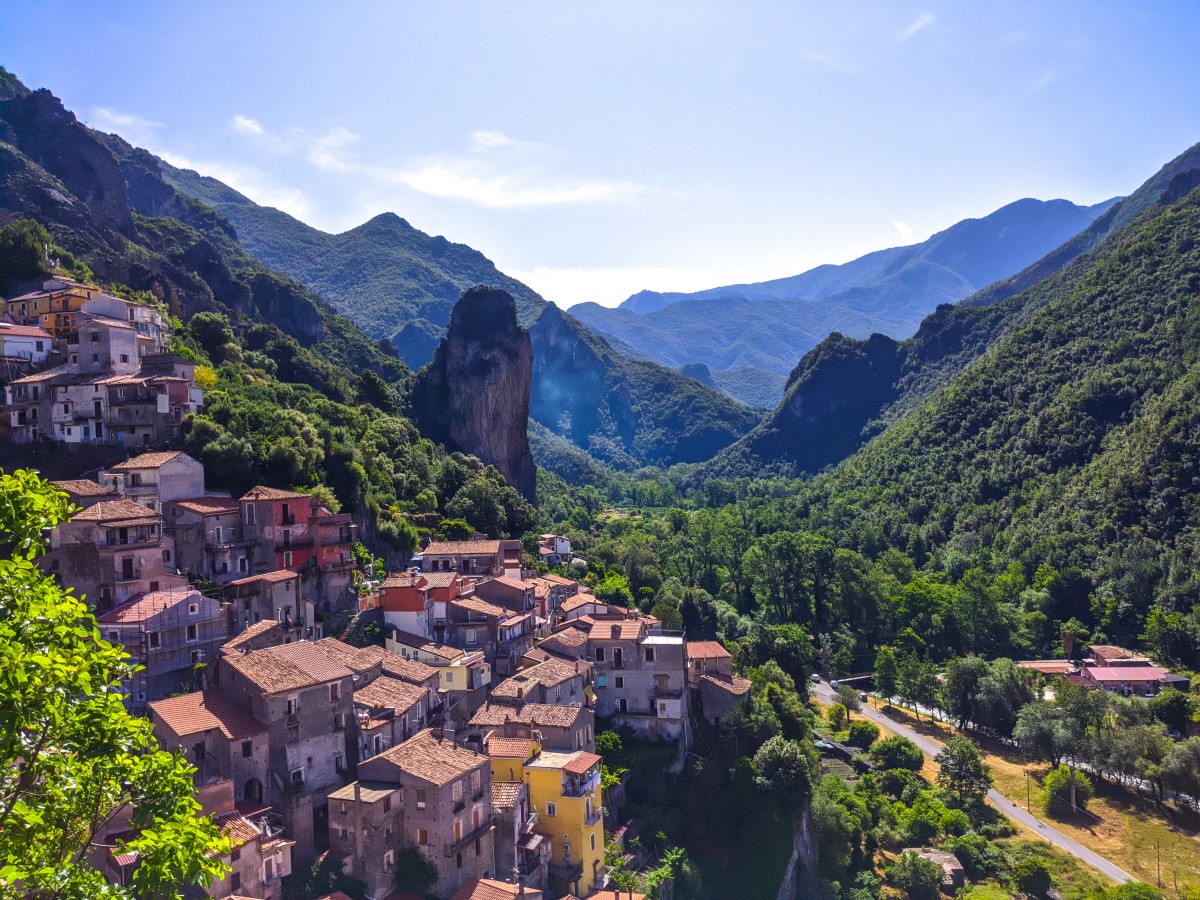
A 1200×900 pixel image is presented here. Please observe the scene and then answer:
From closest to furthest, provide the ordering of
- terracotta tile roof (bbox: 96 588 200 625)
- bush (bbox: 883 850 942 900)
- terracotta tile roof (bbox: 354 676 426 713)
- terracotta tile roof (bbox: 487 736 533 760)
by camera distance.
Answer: terracotta tile roof (bbox: 96 588 200 625) → terracotta tile roof (bbox: 354 676 426 713) → terracotta tile roof (bbox: 487 736 533 760) → bush (bbox: 883 850 942 900)

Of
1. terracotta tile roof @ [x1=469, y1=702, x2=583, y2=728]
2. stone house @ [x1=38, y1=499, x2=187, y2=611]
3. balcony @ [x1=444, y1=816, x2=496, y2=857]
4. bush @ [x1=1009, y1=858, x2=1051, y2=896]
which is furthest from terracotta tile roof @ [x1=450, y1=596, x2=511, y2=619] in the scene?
bush @ [x1=1009, y1=858, x2=1051, y2=896]

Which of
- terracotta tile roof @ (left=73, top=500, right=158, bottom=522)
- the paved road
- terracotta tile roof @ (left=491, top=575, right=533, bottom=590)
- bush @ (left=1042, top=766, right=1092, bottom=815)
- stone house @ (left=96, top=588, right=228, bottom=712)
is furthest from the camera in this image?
bush @ (left=1042, top=766, right=1092, bottom=815)

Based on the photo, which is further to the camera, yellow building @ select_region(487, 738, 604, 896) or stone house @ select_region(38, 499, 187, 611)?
yellow building @ select_region(487, 738, 604, 896)

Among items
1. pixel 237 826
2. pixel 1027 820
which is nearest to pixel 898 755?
pixel 1027 820

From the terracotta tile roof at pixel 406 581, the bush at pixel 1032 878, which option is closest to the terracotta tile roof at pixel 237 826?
the terracotta tile roof at pixel 406 581

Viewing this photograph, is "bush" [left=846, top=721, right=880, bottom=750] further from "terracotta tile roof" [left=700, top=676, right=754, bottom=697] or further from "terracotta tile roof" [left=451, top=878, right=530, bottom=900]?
"terracotta tile roof" [left=451, top=878, right=530, bottom=900]

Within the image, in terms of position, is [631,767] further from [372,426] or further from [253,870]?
[372,426]
